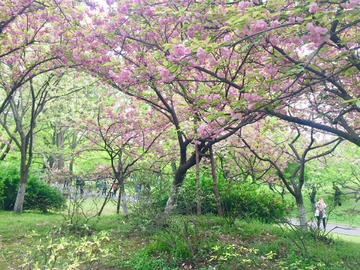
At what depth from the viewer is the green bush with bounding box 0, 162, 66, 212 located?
10.6 metres

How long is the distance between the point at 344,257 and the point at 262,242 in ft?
5.11

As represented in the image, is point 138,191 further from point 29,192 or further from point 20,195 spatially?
point 29,192

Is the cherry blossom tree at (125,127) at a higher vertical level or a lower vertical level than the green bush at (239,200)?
higher

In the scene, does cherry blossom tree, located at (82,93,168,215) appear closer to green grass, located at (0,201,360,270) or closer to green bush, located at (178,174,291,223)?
green bush, located at (178,174,291,223)

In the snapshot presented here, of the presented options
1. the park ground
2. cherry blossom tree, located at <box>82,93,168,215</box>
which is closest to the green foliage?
the park ground

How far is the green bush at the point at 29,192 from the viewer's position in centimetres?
1059

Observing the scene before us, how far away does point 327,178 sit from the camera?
1384cm

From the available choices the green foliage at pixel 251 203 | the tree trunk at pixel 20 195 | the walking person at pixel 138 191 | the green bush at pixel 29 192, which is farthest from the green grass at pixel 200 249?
the green bush at pixel 29 192

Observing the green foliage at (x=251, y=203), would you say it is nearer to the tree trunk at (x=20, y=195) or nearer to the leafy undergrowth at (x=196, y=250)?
the leafy undergrowth at (x=196, y=250)

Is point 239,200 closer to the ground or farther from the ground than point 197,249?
farther from the ground

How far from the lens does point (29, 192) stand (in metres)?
11.0

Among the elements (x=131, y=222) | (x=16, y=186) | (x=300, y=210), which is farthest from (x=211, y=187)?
(x=16, y=186)

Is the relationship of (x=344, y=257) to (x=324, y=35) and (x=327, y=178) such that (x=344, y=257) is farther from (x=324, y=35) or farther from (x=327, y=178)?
(x=327, y=178)

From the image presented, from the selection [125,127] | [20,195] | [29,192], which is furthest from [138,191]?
[29,192]
